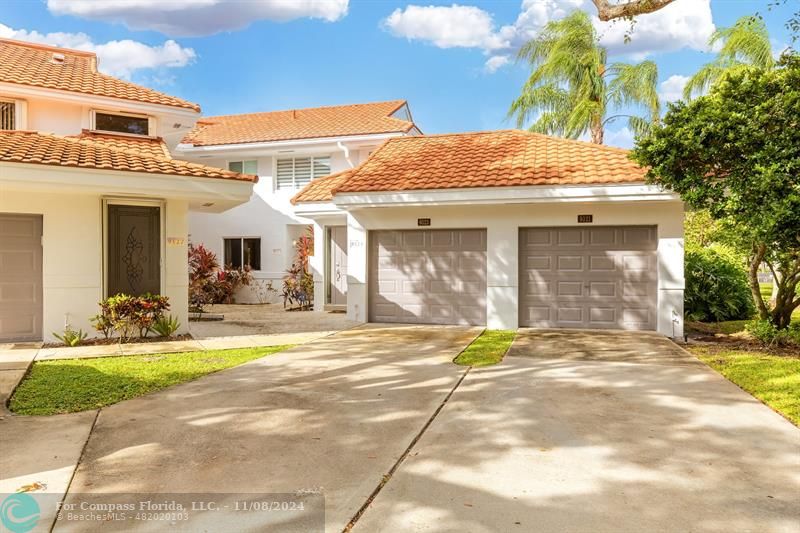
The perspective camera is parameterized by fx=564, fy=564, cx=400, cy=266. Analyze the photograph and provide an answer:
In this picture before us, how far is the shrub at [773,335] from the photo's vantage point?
10898 mm

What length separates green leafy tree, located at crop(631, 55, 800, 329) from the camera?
8883 millimetres

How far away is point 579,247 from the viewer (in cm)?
1266

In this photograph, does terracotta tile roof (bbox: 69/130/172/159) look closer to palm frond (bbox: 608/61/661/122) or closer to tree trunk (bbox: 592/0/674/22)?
tree trunk (bbox: 592/0/674/22)

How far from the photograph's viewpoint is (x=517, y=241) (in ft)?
42.4

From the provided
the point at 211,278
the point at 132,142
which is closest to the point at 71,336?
the point at 132,142

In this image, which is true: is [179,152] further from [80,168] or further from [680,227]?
[680,227]

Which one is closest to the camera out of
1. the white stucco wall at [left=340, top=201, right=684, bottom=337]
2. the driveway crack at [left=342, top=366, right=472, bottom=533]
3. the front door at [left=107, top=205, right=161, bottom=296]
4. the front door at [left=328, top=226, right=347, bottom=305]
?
the driveway crack at [left=342, top=366, right=472, bottom=533]

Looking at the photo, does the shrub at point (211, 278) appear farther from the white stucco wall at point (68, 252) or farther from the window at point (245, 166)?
the white stucco wall at point (68, 252)

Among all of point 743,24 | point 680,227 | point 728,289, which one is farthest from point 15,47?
point 743,24

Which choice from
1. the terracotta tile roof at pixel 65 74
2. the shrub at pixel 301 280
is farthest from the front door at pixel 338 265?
the terracotta tile roof at pixel 65 74

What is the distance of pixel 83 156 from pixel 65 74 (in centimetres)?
519

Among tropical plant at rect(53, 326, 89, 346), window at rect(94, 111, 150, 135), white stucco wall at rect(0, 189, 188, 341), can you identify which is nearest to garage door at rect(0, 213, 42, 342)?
white stucco wall at rect(0, 189, 188, 341)

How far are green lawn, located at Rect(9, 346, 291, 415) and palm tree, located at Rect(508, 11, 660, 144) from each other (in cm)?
2080

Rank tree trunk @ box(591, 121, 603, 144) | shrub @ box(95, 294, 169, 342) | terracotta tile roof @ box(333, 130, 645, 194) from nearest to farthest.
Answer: shrub @ box(95, 294, 169, 342) → terracotta tile roof @ box(333, 130, 645, 194) → tree trunk @ box(591, 121, 603, 144)
